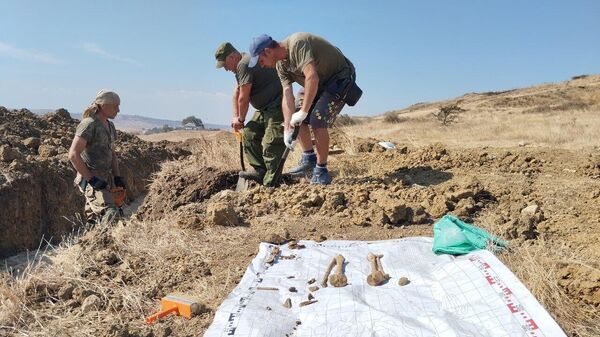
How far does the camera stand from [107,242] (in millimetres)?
3785

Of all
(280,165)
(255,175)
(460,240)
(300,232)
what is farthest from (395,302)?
(255,175)

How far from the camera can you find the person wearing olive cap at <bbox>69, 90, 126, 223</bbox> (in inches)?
173

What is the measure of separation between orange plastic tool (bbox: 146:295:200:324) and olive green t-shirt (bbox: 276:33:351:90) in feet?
7.83

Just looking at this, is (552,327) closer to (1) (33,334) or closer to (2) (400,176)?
(1) (33,334)

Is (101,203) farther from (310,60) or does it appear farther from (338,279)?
(338,279)

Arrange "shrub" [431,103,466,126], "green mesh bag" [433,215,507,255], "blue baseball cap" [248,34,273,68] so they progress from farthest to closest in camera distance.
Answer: "shrub" [431,103,466,126] < "blue baseball cap" [248,34,273,68] < "green mesh bag" [433,215,507,255]

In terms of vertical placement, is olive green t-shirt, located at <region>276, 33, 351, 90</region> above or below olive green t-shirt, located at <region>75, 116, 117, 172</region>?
above

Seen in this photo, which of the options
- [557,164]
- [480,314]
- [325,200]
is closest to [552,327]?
[480,314]

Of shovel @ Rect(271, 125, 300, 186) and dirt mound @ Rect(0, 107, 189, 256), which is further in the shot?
dirt mound @ Rect(0, 107, 189, 256)

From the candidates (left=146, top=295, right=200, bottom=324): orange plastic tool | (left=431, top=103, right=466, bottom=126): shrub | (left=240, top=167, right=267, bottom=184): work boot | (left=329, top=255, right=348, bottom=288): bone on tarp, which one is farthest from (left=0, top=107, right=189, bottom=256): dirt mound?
(left=431, top=103, right=466, bottom=126): shrub

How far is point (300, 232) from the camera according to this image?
Result: 3695 mm

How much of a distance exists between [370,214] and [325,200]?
0.50 metres

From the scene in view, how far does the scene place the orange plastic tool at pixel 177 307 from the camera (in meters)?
2.57

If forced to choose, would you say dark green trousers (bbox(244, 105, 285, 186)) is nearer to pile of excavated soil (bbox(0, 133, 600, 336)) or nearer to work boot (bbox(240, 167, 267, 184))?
work boot (bbox(240, 167, 267, 184))
